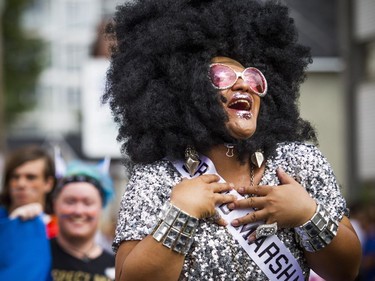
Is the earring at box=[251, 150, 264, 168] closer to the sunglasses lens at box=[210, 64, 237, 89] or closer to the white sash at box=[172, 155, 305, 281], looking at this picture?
the white sash at box=[172, 155, 305, 281]

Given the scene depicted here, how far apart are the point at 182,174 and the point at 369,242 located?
7.50 meters

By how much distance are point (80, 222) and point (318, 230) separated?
10.9 feet

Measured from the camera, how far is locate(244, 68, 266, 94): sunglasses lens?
3527 mm

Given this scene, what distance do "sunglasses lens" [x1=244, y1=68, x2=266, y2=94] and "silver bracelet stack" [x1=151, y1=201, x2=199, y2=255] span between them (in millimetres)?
541

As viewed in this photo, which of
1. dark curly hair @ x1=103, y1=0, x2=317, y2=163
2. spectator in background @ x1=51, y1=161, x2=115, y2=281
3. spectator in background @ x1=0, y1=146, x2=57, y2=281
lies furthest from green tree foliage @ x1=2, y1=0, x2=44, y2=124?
dark curly hair @ x1=103, y1=0, x2=317, y2=163

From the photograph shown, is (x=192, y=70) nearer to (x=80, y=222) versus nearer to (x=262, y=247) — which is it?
(x=262, y=247)

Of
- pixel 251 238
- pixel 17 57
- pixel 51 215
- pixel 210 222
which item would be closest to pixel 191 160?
pixel 210 222

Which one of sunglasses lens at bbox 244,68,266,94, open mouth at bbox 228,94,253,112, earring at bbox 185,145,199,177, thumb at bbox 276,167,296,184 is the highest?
sunglasses lens at bbox 244,68,266,94

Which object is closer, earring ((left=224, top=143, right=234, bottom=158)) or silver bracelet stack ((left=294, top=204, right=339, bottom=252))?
silver bracelet stack ((left=294, top=204, right=339, bottom=252))

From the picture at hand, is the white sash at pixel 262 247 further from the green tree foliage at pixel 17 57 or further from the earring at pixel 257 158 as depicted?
the green tree foliage at pixel 17 57

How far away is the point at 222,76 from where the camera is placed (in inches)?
137

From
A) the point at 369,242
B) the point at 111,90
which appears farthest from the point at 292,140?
the point at 369,242

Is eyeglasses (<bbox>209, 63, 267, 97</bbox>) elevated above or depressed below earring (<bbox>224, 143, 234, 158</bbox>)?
above

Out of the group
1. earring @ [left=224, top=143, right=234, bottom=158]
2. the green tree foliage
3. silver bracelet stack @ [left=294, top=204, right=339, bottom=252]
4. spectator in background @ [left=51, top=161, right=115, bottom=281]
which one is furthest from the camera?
the green tree foliage
